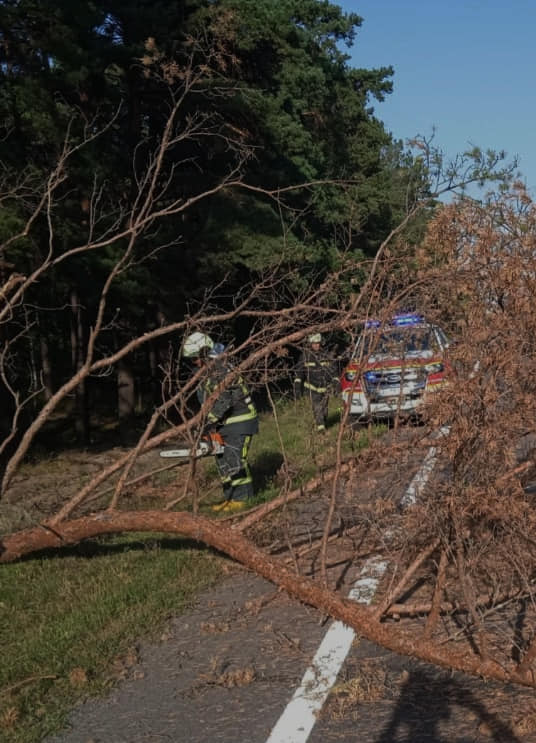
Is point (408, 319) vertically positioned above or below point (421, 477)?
above

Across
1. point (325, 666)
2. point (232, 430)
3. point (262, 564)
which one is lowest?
point (325, 666)

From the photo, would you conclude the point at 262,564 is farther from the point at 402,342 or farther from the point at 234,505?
the point at 234,505

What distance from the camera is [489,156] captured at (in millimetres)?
4668

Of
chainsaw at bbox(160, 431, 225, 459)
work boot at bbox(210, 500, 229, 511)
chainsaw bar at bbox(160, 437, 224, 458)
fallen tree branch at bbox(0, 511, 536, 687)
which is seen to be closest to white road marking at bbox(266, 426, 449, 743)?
fallen tree branch at bbox(0, 511, 536, 687)

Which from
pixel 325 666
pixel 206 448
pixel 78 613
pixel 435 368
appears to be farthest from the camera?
pixel 206 448

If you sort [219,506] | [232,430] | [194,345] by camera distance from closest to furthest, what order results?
→ [194,345] < [219,506] < [232,430]

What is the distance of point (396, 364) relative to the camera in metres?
5.31

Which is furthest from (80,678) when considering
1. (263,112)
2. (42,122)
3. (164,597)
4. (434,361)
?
(263,112)

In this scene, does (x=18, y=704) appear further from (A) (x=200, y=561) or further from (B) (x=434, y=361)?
(B) (x=434, y=361)

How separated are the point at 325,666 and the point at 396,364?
2001mm

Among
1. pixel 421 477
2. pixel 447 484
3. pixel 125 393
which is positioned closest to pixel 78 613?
pixel 421 477

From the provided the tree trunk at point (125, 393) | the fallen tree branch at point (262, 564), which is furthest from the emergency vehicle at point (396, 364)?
the tree trunk at point (125, 393)

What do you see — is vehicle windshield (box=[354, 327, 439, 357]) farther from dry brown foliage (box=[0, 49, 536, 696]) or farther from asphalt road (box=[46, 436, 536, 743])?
asphalt road (box=[46, 436, 536, 743])

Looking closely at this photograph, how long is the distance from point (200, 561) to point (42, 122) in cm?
803
